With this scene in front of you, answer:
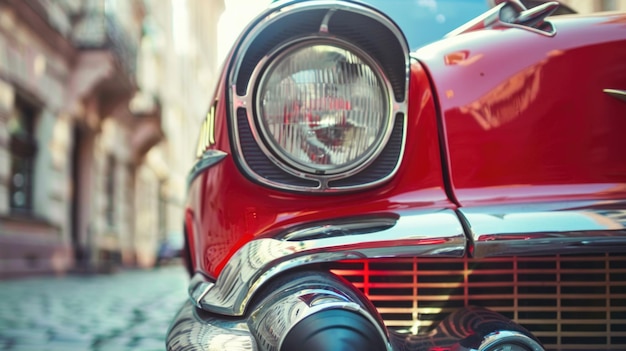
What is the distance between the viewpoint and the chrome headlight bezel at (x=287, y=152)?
1.17m

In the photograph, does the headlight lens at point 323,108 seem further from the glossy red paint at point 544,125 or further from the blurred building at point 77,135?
the blurred building at point 77,135

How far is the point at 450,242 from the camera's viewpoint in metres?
1.06

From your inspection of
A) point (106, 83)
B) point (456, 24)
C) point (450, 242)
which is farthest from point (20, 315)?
point (106, 83)

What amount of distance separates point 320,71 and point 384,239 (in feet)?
1.26

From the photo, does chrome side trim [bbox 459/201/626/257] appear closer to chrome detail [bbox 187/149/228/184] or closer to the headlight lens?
the headlight lens

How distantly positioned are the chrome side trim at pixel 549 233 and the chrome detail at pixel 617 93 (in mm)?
252

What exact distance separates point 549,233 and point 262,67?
649mm

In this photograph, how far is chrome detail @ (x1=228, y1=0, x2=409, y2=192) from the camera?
3.84ft

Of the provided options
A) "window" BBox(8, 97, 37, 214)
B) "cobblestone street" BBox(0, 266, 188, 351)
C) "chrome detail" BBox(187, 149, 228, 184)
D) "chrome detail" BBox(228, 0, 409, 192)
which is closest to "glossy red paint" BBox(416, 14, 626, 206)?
"chrome detail" BBox(228, 0, 409, 192)

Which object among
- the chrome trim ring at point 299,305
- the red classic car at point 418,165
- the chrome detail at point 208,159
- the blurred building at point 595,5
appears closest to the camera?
the chrome trim ring at point 299,305

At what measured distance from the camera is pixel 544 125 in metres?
1.21

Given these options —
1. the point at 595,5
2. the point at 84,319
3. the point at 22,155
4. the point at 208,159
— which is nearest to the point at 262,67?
the point at 208,159

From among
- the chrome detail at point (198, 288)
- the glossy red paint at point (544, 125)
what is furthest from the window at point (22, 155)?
the glossy red paint at point (544, 125)

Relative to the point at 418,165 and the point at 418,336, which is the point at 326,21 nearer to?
the point at 418,165
